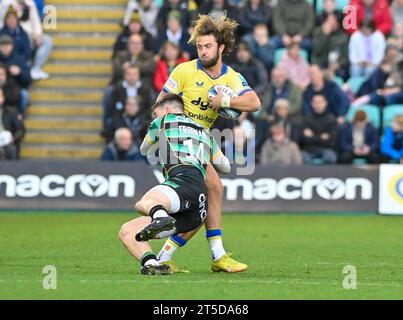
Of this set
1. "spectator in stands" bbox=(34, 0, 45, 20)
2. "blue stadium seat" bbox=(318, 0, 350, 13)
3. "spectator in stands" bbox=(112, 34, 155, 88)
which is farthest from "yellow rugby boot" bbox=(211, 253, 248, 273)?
"spectator in stands" bbox=(34, 0, 45, 20)

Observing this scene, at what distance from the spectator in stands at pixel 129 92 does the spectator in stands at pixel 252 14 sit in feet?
7.91

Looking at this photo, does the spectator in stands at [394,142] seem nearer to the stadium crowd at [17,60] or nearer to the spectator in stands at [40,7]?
the stadium crowd at [17,60]

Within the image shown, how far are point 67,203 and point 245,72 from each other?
4.40 metres

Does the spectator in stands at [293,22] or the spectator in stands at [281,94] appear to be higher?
the spectator in stands at [293,22]

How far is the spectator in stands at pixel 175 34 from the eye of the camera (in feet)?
75.3

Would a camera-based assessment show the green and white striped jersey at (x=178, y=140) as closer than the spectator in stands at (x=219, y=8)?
Yes

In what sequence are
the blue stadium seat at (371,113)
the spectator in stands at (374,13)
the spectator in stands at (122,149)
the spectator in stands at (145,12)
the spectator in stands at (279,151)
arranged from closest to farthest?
the spectator in stands at (279,151)
the spectator in stands at (122,149)
the blue stadium seat at (371,113)
the spectator in stands at (374,13)
the spectator in stands at (145,12)

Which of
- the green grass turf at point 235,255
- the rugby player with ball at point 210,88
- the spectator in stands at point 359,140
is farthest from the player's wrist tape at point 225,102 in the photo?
the spectator in stands at point 359,140

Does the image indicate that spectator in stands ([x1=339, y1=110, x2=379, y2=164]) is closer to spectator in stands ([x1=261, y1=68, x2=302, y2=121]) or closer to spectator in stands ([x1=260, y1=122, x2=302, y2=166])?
spectator in stands ([x1=260, y1=122, x2=302, y2=166])

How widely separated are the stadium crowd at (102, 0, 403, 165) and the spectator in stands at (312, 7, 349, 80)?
0.06ft

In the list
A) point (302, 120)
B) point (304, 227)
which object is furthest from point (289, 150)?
point (304, 227)

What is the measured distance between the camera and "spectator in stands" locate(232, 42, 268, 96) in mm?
22172

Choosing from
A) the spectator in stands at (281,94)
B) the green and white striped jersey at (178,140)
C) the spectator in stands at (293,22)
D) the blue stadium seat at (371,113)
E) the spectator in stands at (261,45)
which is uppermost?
the spectator in stands at (293,22)

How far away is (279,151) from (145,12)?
4.47 metres
